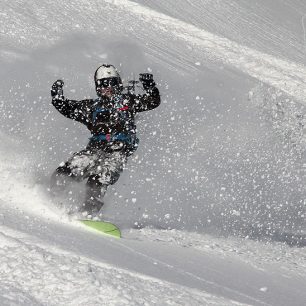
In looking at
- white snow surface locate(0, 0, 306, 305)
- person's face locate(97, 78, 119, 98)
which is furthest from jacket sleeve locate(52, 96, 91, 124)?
white snow surface locate(0, 0, 306, 305)

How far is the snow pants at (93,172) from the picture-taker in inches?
231

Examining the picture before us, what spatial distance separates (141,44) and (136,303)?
1026 cm

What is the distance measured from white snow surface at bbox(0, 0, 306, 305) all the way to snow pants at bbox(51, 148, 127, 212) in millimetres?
148

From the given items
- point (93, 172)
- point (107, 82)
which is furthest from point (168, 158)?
point (93, 172)

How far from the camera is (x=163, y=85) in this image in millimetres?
11320

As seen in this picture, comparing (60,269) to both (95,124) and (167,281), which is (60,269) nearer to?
(167,281)

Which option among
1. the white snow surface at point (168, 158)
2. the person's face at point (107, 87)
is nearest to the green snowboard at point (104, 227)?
the white snow surface at point (168, 158)

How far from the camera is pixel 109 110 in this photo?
6.21 metres

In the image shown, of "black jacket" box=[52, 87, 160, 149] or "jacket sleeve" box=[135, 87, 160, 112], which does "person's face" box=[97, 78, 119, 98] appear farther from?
"jacket sleeve" box=[135, 87, 160, 112]

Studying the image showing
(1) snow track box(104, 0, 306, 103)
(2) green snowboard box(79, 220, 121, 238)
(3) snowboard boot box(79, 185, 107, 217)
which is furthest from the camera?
(1) snow track box(104, 0, 306, 103)

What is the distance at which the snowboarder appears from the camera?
5.92 metres

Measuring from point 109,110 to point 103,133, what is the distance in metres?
0.25

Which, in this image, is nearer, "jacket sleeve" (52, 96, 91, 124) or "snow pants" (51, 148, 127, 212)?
"snow pants" (51, 148, 127, 212)

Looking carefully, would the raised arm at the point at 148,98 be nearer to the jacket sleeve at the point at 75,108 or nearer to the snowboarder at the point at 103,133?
the snowboarder at the point at 103,133
